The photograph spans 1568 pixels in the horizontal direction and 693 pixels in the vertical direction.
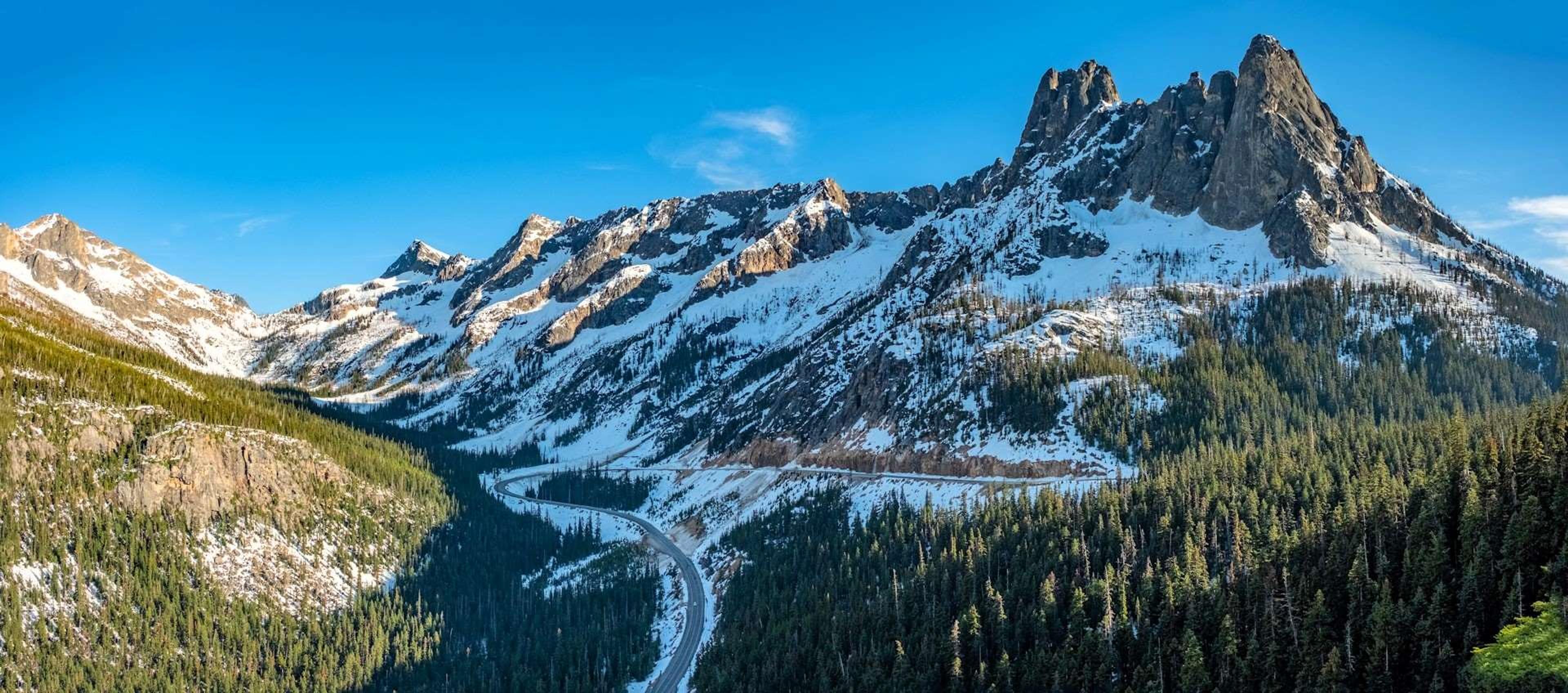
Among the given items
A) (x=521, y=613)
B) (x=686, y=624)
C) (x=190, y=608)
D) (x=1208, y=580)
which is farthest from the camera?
(x=521, y=613)

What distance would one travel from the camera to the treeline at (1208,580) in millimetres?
69688

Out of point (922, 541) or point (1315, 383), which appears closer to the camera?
point (922, 541)

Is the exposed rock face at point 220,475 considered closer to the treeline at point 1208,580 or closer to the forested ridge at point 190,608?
the forested ridge at point 190,608

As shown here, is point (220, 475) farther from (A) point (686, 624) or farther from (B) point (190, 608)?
(A) point (686, 624)


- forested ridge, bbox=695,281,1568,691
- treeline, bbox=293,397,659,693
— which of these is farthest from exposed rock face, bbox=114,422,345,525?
forested ridge, bbox=695,281,1568,691

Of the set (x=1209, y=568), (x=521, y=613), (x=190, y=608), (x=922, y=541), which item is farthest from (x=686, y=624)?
(x=1209, y=568)

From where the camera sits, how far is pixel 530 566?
574 ft

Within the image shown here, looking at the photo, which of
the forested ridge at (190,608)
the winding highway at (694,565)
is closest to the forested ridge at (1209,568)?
the winding highway at (694,565)

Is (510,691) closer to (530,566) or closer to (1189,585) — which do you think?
(530,566)

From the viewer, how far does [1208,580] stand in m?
89.3

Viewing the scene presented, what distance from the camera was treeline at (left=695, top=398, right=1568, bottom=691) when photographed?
2744 inches

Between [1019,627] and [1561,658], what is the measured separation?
4418 centimetres

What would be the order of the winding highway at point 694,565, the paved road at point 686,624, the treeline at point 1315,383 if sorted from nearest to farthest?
the paved road at point 686,624, the winding highway at point 694,565, the treeline at point 1315,383

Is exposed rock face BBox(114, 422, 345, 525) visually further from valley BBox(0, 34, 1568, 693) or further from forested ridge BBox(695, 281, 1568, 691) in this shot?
forested ridge BBox(695, 281, 1568, 691)
